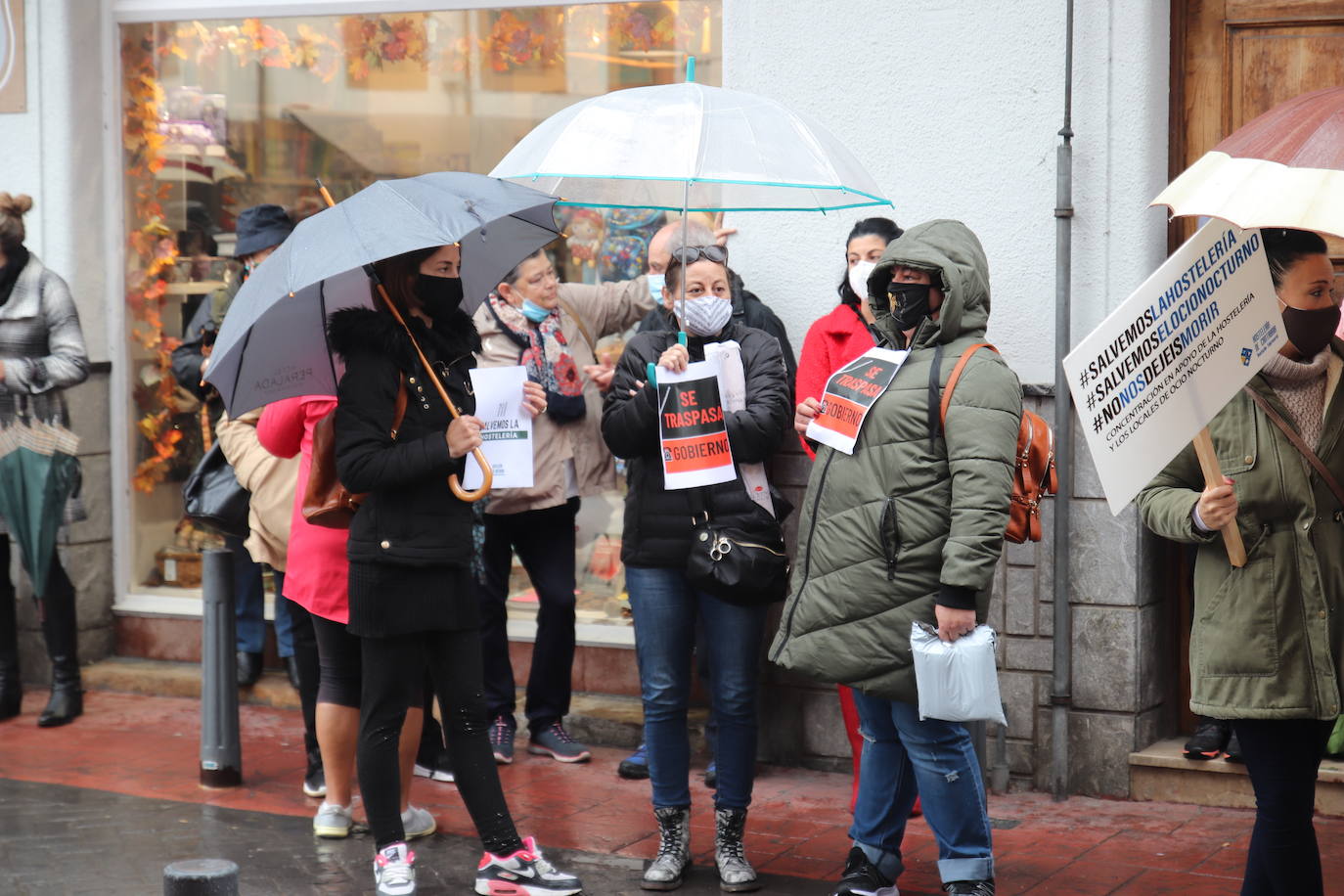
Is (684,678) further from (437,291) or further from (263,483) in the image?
(263,483)

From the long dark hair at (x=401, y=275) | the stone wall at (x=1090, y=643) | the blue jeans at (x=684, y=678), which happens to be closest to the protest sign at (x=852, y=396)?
the blue jeans at (x=684, y=678)

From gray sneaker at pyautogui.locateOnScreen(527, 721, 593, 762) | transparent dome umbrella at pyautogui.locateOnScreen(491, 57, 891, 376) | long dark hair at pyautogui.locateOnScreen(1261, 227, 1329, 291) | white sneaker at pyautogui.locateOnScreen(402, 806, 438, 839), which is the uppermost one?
transparent dome umbrella at pyautogui.locateOnScreen(491, 57, 891, 376)

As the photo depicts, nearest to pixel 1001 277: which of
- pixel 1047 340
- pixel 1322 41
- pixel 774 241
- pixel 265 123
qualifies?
pixel 1047 340

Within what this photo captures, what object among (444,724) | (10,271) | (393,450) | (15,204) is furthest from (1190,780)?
(15,204)

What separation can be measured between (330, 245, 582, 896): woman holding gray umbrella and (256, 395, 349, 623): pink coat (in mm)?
423

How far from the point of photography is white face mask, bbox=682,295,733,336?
16.8 feet

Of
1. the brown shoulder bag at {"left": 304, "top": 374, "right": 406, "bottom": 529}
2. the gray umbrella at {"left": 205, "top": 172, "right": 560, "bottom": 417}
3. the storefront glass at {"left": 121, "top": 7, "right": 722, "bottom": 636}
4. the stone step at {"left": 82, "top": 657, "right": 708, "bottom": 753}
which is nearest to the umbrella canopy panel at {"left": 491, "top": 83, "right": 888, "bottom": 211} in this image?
the gray umbrella at {"left": 205, "top": 172, "right": 560, "bottom": 417}

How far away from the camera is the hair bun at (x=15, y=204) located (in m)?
7.18

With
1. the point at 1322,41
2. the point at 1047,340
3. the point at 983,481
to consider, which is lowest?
the point at 983,481

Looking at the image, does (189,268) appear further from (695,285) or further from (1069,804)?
(1069,804)

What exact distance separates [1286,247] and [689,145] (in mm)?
1675

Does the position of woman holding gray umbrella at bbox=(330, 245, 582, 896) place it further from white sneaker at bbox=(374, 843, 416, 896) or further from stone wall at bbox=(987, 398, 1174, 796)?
stone wall at bbox=(987, 398, 1174, 796)

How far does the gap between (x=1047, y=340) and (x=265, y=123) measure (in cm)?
411

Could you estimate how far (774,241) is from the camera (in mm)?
6375
